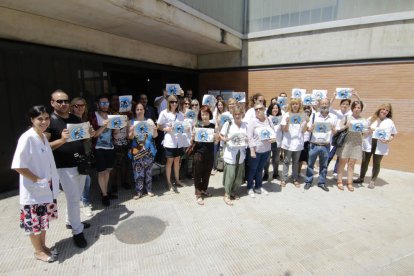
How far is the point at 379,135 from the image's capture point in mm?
5039

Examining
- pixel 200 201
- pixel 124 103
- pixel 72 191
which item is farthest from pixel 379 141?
pixel 72 191

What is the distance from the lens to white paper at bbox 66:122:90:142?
303 centimetres

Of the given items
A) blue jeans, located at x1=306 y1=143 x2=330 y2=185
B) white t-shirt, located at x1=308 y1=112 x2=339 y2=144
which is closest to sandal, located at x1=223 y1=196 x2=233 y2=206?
blue jeans, located at x1=306 y1=143 x2=330 y2=185

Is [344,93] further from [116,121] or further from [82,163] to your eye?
[82,163]

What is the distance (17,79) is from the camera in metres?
4.99

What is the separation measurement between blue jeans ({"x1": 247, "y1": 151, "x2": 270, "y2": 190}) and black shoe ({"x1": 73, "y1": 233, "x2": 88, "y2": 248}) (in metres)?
3.16

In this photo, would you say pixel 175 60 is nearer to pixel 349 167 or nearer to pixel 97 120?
pixel 97 120

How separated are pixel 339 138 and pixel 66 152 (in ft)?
16.8

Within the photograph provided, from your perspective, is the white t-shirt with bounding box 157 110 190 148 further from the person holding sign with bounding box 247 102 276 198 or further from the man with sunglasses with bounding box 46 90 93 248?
the man with sunglasses with bounding box 46 90 93 248

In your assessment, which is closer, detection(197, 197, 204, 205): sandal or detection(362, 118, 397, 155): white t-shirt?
detection(197, 197, 204, 205): sandal

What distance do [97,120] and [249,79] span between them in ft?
21.8

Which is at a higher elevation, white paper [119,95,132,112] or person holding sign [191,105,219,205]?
white paper [119,95,132,112]

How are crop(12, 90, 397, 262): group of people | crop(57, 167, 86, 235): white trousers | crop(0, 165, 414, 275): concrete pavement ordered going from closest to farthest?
1. crop(12, 90, 397, 262): group of people
2. crop(0, 165, 414, 275): concrete pavement
3. crop(57, 167, 86, 235): white trousers

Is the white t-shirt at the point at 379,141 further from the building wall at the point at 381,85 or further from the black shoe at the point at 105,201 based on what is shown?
the black shoe at the point at 105,201
